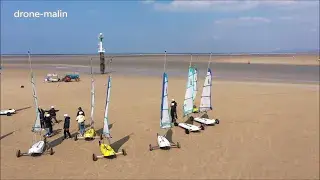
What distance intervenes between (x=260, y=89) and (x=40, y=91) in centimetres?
2325

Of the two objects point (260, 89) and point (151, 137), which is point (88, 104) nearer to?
point (151, 137)

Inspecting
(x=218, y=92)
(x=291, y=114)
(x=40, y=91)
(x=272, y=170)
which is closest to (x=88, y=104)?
(x=40, y=91)

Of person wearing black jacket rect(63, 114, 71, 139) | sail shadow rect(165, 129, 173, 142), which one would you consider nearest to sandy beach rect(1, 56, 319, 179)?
sail shadow rect(165, 129, 173, 142)

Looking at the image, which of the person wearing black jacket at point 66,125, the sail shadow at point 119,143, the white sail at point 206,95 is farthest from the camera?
the white sail at point 206,95

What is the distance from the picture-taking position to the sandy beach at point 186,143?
1407 centimetres

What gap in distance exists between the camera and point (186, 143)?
17609mm

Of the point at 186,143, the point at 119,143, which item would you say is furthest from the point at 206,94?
the point at 119,143

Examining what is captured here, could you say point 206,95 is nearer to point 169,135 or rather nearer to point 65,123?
point 169,135

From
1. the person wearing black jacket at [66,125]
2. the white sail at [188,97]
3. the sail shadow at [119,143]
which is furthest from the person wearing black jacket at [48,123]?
the white sail at [188,97]

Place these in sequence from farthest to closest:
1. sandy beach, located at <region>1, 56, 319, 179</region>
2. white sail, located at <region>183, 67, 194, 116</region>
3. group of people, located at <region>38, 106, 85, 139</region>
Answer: white sail, located at <region>183, 67, 194, 116</region>
group of people, located at <region>38, 106, 85, 139</region>
sandy beach, located at <region>1, 56, 319, 179</region>

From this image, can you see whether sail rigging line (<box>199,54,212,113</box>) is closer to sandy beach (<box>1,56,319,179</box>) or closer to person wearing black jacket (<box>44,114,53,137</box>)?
sandy beach (<box>1,56,319,179</box>)

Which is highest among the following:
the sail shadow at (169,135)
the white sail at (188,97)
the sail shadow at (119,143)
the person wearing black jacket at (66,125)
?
the white sail at (188,97)

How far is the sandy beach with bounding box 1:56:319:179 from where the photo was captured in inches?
554

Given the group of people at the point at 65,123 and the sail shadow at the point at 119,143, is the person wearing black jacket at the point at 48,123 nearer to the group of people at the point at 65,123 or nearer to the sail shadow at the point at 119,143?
the group of people at the point at 65,123
